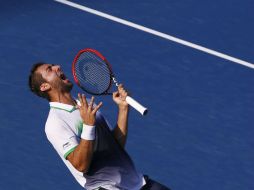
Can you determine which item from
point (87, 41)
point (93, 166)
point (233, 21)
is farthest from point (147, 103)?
point (93, 166)

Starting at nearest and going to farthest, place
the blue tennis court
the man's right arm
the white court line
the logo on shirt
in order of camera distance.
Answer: the man's right arm → the logo on shirt → the blue tennis court → the white court line

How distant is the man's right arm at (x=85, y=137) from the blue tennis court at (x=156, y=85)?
2580mm

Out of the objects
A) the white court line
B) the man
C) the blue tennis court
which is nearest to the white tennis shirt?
the man

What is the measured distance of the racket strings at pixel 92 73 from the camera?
32.2 ft

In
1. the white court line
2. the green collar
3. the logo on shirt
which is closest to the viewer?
the logo on shirt

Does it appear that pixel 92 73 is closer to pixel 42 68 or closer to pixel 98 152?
pixel 42 68

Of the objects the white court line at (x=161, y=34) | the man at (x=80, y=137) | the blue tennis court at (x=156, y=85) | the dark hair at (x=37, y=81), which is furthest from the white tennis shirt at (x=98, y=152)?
the white court line at (x=161, y=34)

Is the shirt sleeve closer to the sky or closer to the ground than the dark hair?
closer to the ground

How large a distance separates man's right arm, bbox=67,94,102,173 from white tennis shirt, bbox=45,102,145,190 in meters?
0.17

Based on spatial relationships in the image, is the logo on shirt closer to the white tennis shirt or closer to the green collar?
the white tennis shirt

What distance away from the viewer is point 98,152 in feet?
30.5

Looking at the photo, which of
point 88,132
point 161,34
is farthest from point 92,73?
point 161,34

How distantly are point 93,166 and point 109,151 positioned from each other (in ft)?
0.74

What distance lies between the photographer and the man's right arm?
879 centimetres
